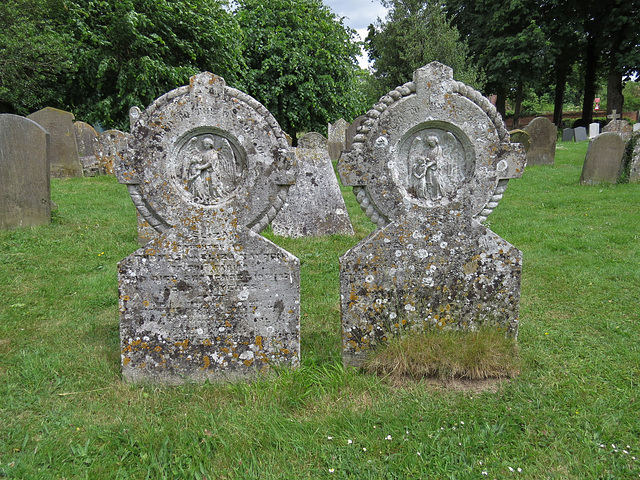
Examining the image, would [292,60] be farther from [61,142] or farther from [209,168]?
[209,168]

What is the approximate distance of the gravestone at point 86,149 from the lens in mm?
14422

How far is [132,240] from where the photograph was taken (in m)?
6.86

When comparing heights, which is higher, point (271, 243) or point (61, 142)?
point (61, 142)

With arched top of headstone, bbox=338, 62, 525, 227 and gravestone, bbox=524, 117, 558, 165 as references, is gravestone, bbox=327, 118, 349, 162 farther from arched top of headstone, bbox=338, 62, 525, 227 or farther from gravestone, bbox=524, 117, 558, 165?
arched top of headstone, bbox=338, 62, 525, 227

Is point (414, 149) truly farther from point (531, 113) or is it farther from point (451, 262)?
point (531, 113)

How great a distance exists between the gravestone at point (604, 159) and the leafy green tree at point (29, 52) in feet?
52.8

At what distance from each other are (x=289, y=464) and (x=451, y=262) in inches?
73.9

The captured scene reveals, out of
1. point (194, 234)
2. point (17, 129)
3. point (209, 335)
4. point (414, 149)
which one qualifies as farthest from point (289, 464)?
point (17, 129)

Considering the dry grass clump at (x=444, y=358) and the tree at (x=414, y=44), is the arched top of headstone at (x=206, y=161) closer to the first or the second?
the dry grass clump at (x=444, y=358)

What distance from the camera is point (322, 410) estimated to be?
108 inches

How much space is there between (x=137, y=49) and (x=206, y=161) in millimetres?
15638

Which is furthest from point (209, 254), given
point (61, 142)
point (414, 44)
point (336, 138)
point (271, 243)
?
point (414, 44)

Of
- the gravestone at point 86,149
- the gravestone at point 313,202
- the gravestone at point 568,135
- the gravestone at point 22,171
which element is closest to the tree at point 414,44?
the gravestone at point 568,135

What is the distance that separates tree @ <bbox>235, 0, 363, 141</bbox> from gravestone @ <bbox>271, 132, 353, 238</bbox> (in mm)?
12677
